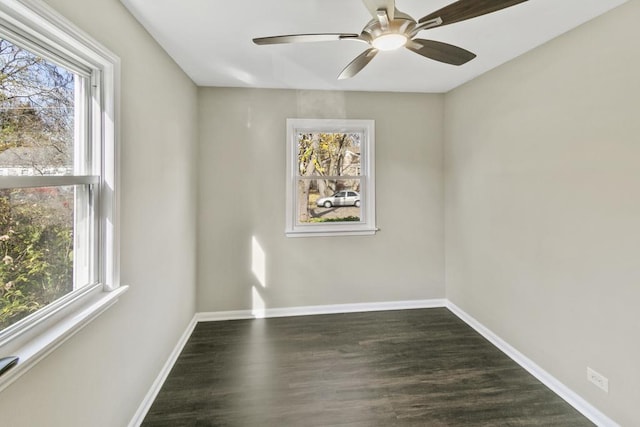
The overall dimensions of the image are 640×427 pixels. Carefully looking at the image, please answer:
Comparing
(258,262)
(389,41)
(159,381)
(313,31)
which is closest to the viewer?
(389,41)

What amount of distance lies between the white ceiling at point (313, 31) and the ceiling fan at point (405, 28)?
0.31 meters

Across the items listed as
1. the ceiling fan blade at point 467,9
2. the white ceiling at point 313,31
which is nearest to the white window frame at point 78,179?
the white ceiling at point 313,31

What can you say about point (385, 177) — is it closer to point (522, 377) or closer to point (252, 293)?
point (252, 293)

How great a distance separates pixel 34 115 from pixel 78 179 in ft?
1.14

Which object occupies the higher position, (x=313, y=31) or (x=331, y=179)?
(x=313, y=31)

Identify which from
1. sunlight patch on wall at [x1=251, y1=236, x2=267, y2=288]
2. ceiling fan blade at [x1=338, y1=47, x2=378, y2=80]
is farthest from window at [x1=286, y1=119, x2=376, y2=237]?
ceiling fan blade at [x1=338, y1=47, x2=378, y2=80]

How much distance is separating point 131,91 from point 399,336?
299cm

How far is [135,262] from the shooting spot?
6.52 feet

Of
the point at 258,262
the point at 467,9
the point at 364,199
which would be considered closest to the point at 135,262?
the point at 258,262

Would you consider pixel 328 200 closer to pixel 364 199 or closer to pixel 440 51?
pixel 364 199

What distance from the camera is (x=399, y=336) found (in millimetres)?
3107

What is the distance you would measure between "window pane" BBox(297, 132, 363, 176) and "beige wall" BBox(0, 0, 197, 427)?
4.03ft

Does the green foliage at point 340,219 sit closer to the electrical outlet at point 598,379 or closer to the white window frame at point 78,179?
the white window frame at point 78,179

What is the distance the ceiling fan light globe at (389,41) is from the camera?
163 cm
